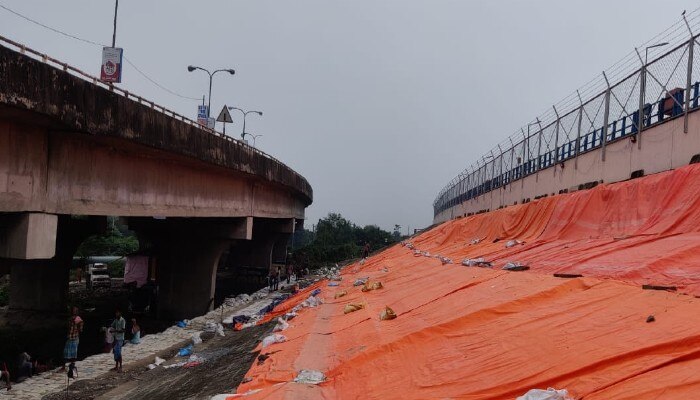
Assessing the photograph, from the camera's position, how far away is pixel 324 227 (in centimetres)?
7600

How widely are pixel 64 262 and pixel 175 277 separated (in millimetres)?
5060

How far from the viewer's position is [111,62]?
59.3ft

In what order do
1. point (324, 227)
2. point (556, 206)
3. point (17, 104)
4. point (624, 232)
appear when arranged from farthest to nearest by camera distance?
1. point (324, 227)
2. point (556, 206)
3. point (624, 232)
4. point (17, 104)

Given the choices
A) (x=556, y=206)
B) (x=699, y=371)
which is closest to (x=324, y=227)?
(x=556, y=206)

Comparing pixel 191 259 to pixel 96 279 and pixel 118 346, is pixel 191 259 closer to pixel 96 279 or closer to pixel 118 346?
pixel 118 346

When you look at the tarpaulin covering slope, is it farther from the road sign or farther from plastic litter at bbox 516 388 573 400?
the road sign

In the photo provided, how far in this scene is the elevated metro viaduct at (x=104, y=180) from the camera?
959 cm

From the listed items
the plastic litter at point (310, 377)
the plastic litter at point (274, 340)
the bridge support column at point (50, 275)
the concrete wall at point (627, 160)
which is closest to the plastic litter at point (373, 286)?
the plastic litter at point (274, 340)

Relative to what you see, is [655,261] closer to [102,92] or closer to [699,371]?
[699,371]

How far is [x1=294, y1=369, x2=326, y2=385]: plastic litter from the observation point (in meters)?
6.90

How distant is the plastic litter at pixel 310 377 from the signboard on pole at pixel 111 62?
47.8 feet

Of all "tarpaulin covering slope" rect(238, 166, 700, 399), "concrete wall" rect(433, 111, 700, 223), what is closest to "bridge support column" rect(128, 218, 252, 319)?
"tarpaulin covering slope" rect(238, 166, 700, 399)

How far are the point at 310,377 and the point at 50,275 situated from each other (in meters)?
21.6

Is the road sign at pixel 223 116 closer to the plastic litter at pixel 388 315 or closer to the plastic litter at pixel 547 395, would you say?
the plastic litter at pixel 388 315
